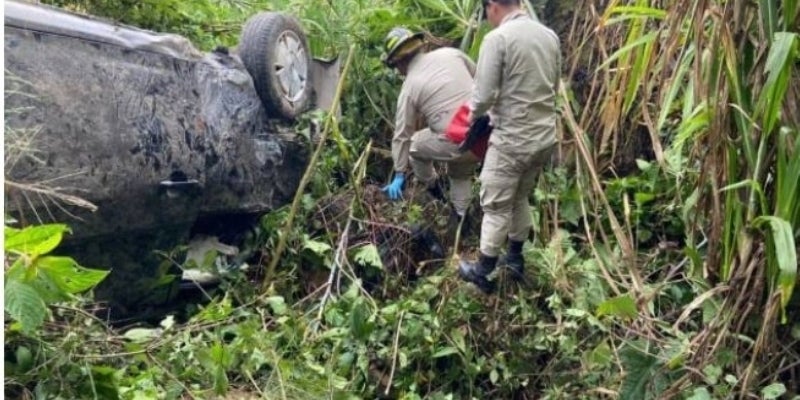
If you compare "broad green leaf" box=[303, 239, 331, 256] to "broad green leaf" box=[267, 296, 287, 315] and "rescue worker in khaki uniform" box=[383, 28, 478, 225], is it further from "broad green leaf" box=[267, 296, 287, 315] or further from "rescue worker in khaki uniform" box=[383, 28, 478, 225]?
"broad green leaf" box=[267, 296, 287, 315]

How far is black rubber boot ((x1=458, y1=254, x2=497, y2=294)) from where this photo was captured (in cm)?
482

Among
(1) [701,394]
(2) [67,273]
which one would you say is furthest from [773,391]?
(2) [67,273]

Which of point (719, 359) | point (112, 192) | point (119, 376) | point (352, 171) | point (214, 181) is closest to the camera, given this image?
point (119, 376)

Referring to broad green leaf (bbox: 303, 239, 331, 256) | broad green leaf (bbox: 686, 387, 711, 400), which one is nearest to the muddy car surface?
broad green leaf (bbox: 303, 239, 331, 256)

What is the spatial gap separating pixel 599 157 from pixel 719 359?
2.17 m

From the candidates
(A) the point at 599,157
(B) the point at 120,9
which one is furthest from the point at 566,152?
(B) the point at 120,9

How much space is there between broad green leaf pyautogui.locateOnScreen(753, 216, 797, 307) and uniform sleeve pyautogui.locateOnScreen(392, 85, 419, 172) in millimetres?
2434

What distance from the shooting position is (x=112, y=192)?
3.92 meters

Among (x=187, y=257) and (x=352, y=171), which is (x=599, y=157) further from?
(x=187, y=257)

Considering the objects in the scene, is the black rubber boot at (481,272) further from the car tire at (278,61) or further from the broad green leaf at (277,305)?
the car tire at (278,61)

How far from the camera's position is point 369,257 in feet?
16.9

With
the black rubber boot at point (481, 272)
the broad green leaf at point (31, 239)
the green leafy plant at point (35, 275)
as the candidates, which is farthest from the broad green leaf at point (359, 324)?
the broad green leaf at point (31, 239)

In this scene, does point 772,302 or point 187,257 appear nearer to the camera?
point 772,302

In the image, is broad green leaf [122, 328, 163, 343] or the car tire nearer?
broad green leaf [122, 328, 163, 343]
